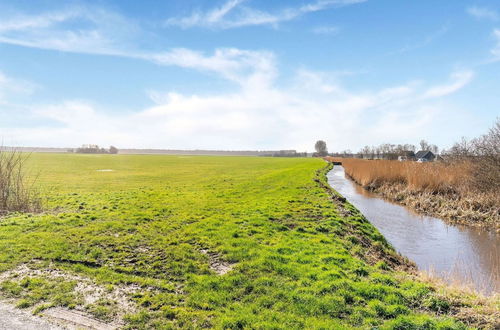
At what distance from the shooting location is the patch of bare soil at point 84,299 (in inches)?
192

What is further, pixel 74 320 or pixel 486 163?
pixel 486 163

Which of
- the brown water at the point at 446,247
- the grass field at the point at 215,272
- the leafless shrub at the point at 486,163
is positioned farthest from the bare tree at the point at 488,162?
the grass field at the point at 215,272

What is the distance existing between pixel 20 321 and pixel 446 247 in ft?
44.0

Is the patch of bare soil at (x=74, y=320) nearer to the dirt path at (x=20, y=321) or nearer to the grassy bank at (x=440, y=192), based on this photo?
the dirt path at (x=20, y=321)

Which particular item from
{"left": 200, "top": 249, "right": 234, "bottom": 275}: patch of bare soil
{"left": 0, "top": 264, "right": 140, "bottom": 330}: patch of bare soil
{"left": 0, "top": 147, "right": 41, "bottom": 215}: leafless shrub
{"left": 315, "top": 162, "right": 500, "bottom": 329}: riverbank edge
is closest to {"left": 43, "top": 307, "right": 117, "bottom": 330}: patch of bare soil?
{"left": 0, "top": 264, "right": 140, "bottom": 330}: patch of bare soil

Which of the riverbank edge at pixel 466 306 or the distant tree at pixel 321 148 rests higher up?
the distant tree at pixel 321 148

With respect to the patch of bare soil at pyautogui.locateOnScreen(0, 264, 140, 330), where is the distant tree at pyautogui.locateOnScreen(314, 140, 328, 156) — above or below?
above

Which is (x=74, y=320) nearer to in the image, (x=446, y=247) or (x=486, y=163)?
(x=446, y=247)

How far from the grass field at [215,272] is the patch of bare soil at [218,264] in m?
0.05

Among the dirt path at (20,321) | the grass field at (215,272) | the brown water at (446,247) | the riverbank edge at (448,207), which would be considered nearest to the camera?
the dirt path at (20,321)

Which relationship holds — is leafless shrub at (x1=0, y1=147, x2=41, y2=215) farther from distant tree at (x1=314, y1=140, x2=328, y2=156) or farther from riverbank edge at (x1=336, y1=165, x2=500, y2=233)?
distant tree at (x1=314, y1=140, x2=328, y2=156)

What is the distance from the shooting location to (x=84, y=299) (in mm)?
5664

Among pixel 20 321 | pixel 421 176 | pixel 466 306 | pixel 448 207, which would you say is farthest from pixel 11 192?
pixel 421 176

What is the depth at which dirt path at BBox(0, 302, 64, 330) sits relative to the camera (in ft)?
15.4
